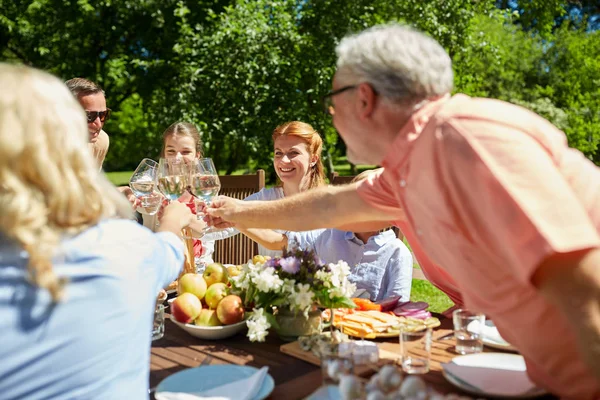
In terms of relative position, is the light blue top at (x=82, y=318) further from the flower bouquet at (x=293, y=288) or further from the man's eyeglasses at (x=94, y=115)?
the man's eyeglasses at (x=94, y=115)

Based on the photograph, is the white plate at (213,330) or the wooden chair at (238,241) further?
the wooden chair at (238,241)

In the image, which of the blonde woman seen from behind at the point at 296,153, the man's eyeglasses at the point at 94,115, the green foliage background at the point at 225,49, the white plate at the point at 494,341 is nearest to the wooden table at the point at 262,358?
the white plate at the point at 494,341

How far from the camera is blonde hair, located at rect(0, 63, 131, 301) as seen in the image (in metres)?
1.06

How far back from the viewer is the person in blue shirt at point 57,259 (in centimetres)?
107

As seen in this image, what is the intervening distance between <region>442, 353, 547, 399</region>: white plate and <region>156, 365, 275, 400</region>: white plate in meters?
0.55

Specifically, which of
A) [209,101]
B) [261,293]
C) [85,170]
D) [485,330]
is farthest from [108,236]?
[209,101]

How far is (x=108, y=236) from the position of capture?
1.21 meters

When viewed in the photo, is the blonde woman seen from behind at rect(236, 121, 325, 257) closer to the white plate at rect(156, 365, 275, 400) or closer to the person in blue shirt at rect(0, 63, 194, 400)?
the white plate at rect(156, 365, 275, 400)

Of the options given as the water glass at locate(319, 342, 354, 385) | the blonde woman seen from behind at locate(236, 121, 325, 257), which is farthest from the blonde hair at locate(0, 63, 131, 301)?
the blonde woman seen from behind at locate(236, 121, 325, 257)

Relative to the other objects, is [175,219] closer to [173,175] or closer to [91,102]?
[173,175]

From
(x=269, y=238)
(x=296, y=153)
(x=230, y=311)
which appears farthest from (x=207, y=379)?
(x=296, y=153)

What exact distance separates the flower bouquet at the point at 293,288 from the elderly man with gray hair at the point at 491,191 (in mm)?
480

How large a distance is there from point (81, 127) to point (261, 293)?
40.6 inches

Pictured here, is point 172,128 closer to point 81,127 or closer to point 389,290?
point 389,290
